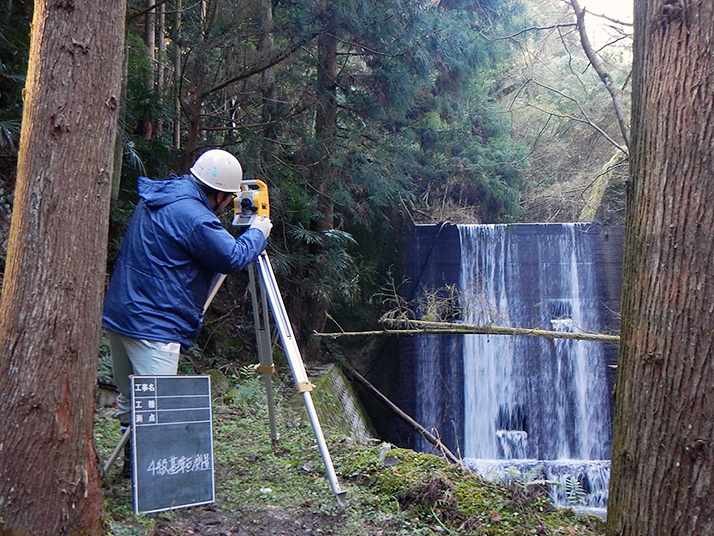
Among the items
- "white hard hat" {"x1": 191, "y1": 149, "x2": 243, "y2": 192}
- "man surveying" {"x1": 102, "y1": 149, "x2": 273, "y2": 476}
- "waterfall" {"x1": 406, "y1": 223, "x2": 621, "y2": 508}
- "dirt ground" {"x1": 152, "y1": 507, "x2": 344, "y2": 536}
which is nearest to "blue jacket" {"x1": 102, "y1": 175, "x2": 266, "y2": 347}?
"man surveying" {"x1": 102, "y1": 149, "x2": 273, "y2": 476}

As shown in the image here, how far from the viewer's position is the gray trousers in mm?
3092

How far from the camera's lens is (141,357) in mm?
3098

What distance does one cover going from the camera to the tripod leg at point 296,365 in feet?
11.0

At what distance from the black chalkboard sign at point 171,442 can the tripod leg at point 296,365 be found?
0.48 metres

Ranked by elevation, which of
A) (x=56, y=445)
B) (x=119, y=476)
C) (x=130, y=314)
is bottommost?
(x=119, y=476)

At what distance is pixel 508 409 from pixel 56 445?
1079cm

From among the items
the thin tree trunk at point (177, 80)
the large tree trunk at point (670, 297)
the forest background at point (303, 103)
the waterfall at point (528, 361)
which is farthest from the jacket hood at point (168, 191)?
the waterfall at point (528, 361)

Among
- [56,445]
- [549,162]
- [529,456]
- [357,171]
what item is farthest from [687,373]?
[549,162]

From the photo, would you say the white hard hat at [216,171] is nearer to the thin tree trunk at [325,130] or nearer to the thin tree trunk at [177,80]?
the thin tree trunk at [177,80]

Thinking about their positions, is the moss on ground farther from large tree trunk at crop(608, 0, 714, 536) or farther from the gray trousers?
large tree trunk at crop(608, 0, 714, 536)

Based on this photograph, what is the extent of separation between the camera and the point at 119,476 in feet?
11.1

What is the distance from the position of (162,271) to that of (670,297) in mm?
2235

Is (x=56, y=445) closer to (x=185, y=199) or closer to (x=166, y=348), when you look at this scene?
(x=166, y=348)

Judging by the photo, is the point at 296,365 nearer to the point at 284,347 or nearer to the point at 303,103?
the point at 284,347
